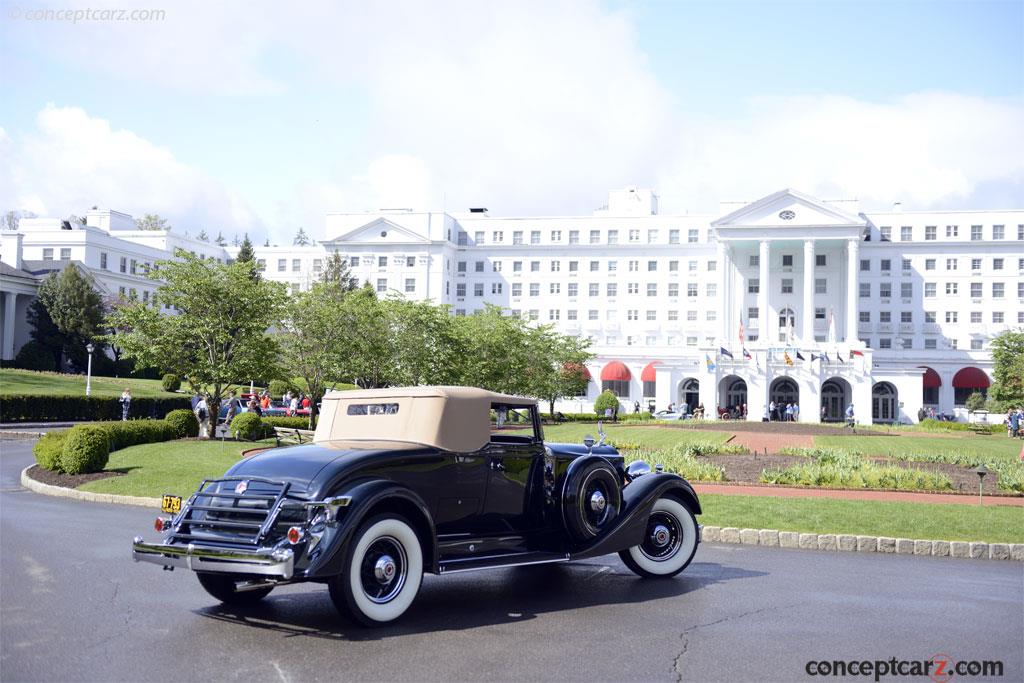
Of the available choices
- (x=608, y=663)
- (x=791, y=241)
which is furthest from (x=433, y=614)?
(x=791, y=241)

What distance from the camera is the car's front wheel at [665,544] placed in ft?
35.9

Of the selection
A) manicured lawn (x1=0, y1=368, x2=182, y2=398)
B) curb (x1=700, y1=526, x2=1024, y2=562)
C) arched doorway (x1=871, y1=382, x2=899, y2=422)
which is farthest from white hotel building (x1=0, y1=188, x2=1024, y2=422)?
curb (x1=700, y1=526, x2=1024, y2=562)

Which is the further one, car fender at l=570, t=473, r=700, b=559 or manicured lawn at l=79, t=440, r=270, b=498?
manicured lawn at l=79, t=440, r=270, b=498

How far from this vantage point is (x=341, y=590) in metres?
8.00

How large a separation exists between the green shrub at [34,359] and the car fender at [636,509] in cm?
7271

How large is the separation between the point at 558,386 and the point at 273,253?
60.9 m

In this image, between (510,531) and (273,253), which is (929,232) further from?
(510,531)

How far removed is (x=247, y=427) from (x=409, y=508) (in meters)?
24.6

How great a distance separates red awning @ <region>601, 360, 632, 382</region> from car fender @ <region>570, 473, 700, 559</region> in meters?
78.9

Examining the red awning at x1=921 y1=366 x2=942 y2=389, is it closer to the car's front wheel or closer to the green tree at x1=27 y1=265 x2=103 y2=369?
the green tree at x1=27 y1=265 x2=103 y2=369

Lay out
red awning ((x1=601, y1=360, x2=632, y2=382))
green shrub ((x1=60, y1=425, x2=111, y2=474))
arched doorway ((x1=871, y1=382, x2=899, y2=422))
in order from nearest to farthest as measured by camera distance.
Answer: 1. green shrub ((x1=60, y1=425, x2=111, y2=474))
2. arched doorway ((x1=871, y1=382, x2=899, y2=422))
3. red awning ((x1=601, y1=360, x2=632, y2=382))

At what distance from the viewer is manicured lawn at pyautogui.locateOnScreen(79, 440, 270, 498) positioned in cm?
1970

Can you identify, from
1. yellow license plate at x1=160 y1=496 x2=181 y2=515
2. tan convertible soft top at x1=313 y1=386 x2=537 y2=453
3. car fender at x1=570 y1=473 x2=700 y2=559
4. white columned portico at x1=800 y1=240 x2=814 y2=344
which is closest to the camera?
yellow license plate at x1=160 y1=496 x2=181 y2=515

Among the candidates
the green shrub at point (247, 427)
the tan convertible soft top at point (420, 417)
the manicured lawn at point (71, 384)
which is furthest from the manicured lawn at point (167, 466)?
the manicured lawn at point (71, 384)
